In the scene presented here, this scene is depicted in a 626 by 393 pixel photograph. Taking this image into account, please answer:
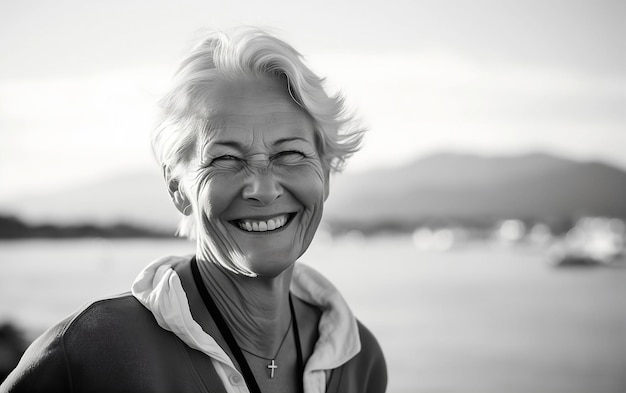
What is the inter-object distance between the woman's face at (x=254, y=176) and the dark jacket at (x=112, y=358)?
0.62ft

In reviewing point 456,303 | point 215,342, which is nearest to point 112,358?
point 215,342

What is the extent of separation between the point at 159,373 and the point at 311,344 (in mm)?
408

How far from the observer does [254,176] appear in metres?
1.14

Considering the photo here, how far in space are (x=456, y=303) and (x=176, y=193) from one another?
1791cm

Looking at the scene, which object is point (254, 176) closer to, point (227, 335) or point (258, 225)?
point (258, 225)

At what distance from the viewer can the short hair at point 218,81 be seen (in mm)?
1152

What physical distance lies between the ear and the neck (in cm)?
12

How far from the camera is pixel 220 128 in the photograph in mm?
1145

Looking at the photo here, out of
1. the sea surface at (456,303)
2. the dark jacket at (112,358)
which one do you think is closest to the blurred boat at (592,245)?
the sea surface at (456,303)

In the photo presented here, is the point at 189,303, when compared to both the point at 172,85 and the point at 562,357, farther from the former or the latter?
the point at 562,357

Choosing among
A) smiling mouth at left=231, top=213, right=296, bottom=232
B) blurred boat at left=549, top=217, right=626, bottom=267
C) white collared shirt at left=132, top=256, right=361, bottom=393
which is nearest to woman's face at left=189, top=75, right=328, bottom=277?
smiling mouth at left=231, top=213, right=296, bottom=232

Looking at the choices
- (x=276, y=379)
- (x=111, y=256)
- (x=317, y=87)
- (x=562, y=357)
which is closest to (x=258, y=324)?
(x=276, y=379)

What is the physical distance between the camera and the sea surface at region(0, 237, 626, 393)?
1170 cm

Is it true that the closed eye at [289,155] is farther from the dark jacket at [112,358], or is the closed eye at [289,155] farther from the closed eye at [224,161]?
the dark jacket at [112,358]
